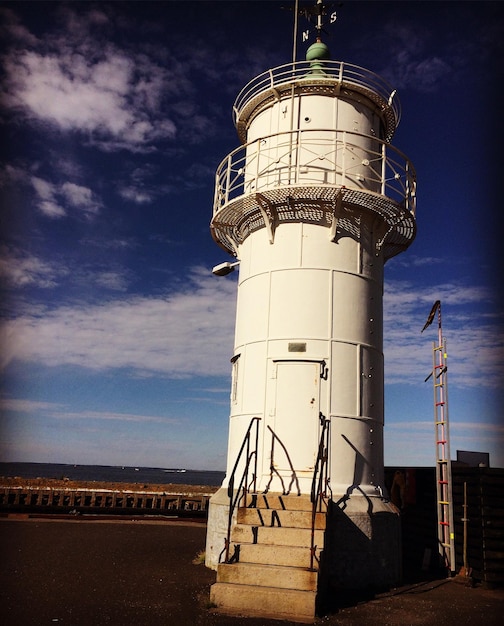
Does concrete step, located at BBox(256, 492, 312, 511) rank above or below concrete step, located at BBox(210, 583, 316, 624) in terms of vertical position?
above

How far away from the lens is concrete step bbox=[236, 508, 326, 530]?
32.3 ft

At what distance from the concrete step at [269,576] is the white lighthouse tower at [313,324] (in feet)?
2.33

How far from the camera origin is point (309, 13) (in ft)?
50.2

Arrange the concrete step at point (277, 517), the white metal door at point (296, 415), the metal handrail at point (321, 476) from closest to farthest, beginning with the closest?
→ the metal handrail at point (321, 476) < the concrete step at point (277, 517) < the white metal door at point (296, 415)

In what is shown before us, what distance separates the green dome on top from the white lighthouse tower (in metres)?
0.38

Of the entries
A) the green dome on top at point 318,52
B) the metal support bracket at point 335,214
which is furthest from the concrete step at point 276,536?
the green dome on top at point 318,52

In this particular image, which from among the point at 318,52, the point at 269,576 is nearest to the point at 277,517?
the point at 269,576

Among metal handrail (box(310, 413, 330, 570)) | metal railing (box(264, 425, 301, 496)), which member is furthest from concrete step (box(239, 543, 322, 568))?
metal railing (box(264, 425, 301, 496))

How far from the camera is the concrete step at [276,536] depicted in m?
9.45

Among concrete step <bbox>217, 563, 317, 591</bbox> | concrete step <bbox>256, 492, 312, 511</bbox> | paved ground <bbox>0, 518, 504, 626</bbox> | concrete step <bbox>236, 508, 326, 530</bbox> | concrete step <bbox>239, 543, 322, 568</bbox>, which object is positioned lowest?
paved ground <bbox>0, 518, 504, 626</bbox>

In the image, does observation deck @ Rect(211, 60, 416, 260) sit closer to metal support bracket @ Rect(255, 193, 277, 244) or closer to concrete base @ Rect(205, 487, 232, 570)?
metal support bracket @ Rect(255, 193, 277, 244)

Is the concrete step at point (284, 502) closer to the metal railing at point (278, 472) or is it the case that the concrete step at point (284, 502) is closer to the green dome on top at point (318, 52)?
the metal railing at point (278, 472)

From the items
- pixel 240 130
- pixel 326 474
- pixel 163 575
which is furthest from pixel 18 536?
pixel 240 130

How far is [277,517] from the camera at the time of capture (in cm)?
1002
